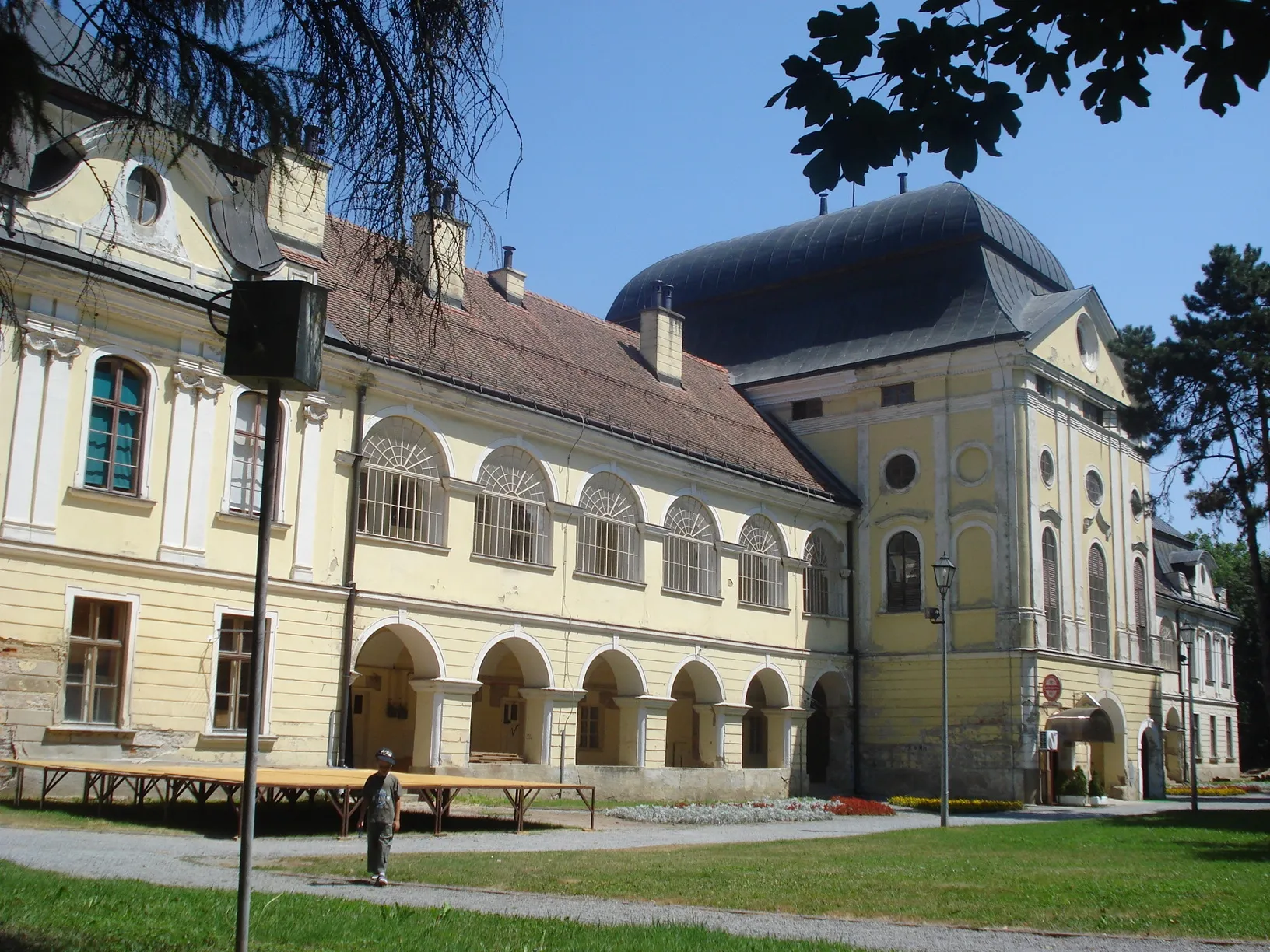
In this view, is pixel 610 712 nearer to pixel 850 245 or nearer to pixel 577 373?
pixel 577 373

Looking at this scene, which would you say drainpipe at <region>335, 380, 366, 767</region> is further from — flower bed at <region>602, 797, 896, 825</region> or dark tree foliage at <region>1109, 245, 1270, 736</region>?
dark tree foliage at <region>1109, 245, 1270, 736</region>

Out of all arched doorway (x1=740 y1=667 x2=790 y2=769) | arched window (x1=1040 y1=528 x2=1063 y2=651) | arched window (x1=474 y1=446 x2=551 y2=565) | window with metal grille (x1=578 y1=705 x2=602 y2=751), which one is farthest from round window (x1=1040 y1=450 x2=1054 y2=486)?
arched window (x1=474 y1=446 x2=551 y2=565)

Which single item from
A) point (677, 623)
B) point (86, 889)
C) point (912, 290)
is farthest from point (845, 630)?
point (86, 889)

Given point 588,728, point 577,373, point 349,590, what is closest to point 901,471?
point 577,373

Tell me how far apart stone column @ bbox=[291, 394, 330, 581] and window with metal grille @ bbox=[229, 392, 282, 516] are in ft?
2.60

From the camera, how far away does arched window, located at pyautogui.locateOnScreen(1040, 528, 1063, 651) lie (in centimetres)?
3444

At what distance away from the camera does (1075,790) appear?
33.2m

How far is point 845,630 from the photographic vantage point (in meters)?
36.3

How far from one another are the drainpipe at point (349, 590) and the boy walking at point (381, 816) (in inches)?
390

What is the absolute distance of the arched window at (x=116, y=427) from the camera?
64.4 ft

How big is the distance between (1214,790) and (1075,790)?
504 inches

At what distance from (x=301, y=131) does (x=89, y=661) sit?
13.9m

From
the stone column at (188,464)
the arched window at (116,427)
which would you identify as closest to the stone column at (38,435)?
the arched window at (116,427)

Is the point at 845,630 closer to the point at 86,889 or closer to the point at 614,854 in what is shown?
the point at 614,854
